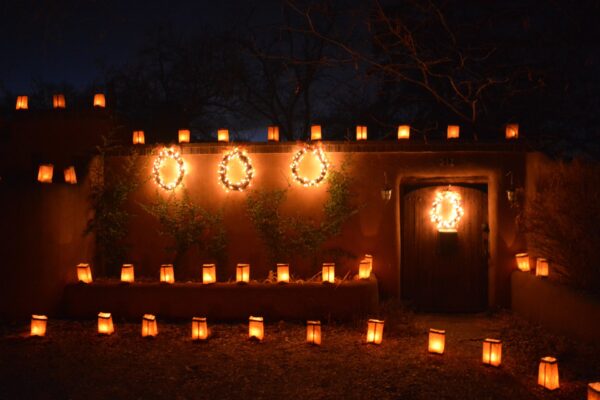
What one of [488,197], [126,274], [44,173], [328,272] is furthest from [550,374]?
[44,173]

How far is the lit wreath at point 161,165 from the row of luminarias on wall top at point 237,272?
1411 millimetres

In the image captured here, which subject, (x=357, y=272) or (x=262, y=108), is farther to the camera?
(x=262, y=108)

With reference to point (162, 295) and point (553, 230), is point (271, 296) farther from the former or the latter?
point (553, 230)

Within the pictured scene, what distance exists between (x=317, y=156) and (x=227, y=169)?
56.9 inches

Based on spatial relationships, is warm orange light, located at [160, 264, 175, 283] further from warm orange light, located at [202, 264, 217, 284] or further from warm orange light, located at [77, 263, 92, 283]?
warm orange light, located at [77, 263, 92, 283]

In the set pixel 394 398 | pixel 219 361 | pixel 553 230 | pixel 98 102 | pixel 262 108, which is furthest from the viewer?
pixel 262 108

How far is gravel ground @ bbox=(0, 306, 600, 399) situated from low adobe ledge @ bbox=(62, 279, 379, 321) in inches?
8.0

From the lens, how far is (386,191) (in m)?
8.22

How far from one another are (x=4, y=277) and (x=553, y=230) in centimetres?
733

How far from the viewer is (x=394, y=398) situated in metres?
5.01

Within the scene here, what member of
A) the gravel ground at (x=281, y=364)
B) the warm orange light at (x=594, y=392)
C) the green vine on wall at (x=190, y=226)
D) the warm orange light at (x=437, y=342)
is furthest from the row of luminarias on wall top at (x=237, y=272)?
the warm orange light at (x=594, y=392)

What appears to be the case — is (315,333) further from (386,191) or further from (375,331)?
(386,191)

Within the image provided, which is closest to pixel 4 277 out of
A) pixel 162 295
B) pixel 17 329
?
pixel 17 329

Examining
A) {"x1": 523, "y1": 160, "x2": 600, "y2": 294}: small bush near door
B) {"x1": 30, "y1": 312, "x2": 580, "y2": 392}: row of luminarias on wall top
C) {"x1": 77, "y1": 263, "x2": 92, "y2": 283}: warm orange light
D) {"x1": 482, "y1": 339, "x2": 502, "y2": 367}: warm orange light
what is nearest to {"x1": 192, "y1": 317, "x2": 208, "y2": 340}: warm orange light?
{"x1": 30, "y1": 312, "x2": 580, "y2": 392}: row of luminarias on wall top
